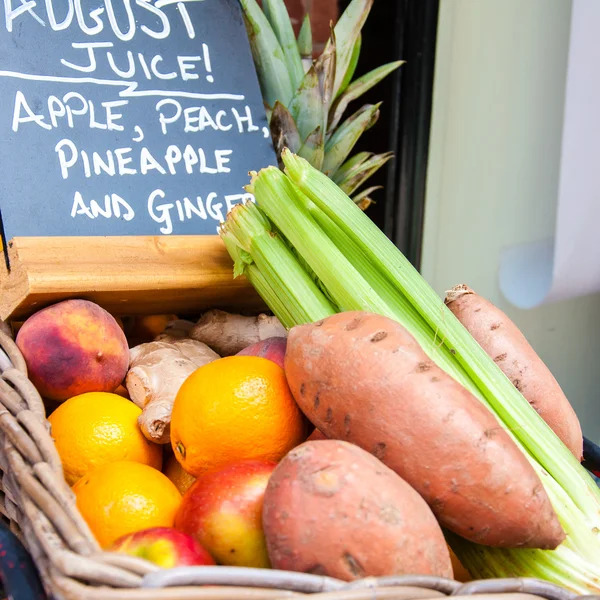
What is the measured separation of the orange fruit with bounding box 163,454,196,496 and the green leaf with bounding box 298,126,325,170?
0.70 meters

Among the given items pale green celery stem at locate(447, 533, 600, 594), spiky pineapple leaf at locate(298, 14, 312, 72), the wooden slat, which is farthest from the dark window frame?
pale green celery stem at locate(447, 533, 600, 594)

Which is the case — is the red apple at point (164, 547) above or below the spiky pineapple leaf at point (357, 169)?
below

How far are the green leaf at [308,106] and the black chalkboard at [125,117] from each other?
0.38ft

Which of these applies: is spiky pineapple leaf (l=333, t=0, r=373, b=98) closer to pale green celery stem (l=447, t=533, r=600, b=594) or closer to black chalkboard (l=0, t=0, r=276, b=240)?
black chalkboard (l=0, t=0, r=276, b=240)

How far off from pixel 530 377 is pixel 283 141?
0.68 m

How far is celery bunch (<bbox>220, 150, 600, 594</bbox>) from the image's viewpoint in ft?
2.24

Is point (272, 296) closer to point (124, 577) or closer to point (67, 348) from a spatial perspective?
point (67, 348)

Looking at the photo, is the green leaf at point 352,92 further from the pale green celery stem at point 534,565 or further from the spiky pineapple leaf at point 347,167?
the pale green celery stem at point 534,565

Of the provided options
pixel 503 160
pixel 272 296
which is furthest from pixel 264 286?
pixel 503 160

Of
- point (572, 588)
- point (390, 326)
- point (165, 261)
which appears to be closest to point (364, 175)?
point (165, 261)

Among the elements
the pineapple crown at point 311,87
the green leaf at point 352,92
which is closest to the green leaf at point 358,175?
the pineapple crown at point 311,87

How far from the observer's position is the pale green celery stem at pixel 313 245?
2.66 ft

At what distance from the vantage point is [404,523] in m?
0.54

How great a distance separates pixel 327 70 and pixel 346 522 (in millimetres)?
1010
